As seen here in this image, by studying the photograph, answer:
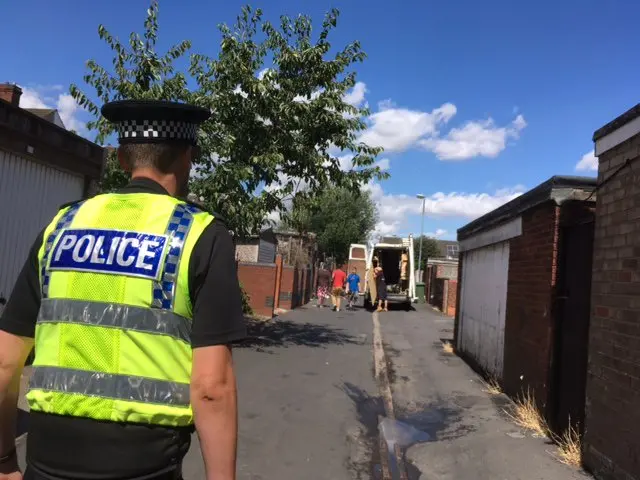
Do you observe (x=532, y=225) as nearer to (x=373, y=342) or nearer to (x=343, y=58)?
(x=343, y=58)

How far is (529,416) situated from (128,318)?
18.9 ft

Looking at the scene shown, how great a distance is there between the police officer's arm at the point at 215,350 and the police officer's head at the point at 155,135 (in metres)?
0.32

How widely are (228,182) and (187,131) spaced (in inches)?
310

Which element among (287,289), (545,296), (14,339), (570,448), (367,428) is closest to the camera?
(14,339)

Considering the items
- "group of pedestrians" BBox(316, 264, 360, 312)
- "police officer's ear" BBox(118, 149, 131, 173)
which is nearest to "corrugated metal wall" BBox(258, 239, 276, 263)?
"group of pedestrians" BBox(316, 264, 360, 312)

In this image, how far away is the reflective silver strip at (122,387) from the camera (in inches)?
62.3

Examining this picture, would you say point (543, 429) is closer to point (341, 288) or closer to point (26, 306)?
point (26, 306)

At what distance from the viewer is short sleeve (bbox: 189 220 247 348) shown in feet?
5.31

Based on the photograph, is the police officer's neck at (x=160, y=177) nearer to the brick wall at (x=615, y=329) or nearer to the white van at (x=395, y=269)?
the brick wall at (x=615, y=329)

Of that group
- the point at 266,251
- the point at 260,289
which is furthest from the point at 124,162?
the point at 266,251

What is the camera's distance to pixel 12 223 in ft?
24.0

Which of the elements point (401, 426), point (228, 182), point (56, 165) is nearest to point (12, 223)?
point (56, 165)

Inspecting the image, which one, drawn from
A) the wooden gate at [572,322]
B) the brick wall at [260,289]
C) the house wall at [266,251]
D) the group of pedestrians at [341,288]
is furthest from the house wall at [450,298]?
the wooden gate at [572,322]

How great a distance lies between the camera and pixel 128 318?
1.62 m
